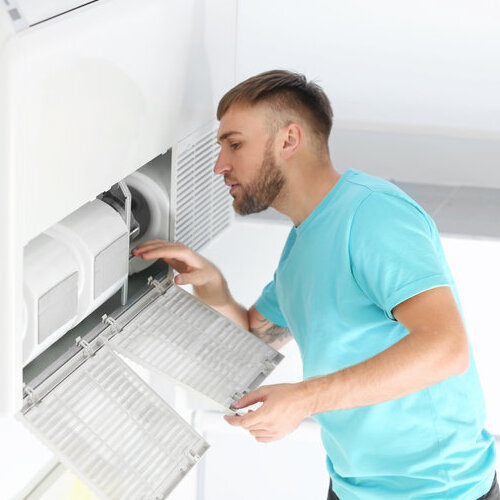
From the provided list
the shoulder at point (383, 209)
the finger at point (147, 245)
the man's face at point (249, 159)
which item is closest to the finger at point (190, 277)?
the finger at point (147, 245)

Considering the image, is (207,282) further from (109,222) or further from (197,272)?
(109,222)

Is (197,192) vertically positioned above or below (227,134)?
below

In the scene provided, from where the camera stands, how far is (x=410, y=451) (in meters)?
1.84

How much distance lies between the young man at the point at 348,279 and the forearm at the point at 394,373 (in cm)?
8

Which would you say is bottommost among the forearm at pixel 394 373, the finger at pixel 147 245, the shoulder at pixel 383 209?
the finger at pixel 147 245

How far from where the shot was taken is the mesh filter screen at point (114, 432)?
1521mm

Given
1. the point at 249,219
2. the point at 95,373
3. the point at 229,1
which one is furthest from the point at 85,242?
the point at 249,219

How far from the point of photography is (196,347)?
1.85 metres

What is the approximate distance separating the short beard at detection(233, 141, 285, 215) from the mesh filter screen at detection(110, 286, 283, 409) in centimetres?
23

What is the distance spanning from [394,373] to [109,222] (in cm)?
58

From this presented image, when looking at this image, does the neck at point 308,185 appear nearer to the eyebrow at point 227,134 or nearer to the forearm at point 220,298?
the eyebrow at point 227,134

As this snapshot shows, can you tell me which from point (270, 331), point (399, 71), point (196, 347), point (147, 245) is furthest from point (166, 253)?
point (399, 71)

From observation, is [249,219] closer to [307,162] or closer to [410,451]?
[307,162]

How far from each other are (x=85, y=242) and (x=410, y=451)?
2.40 ft
